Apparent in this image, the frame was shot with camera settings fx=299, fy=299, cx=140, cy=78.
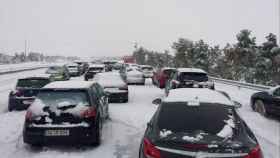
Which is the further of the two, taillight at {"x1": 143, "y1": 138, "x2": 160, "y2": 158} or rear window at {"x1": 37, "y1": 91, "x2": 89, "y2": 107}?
rear window at {"x1": 37, "y1": 91, "x2": 89, "y2": 107}

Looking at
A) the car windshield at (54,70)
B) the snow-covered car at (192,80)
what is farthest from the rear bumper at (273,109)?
the car windshield at (54,70)

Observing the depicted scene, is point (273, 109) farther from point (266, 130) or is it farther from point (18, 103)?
point (18, 103)

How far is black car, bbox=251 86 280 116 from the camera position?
1058 cm

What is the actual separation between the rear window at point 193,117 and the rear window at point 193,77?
850 cm

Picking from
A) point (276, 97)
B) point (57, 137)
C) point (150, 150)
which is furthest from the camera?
point (276, 97)

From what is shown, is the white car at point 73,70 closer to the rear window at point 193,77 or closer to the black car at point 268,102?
the rear window at point 193,77

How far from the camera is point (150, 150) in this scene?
13.9 feet

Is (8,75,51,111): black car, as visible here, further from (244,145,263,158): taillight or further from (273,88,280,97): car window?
(244,145,263,158): taillight

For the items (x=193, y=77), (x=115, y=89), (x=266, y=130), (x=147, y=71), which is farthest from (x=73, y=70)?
(x=266, y=130)

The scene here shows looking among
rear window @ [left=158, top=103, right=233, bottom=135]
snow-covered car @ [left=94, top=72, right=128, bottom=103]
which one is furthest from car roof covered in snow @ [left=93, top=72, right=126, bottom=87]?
rear window @ [left=158, top=103, right=233, bottom=135]

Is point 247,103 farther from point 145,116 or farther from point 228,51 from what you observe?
point 228,51

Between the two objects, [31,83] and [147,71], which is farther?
[147,71]

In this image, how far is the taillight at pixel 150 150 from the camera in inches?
163

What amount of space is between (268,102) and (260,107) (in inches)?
30.0
